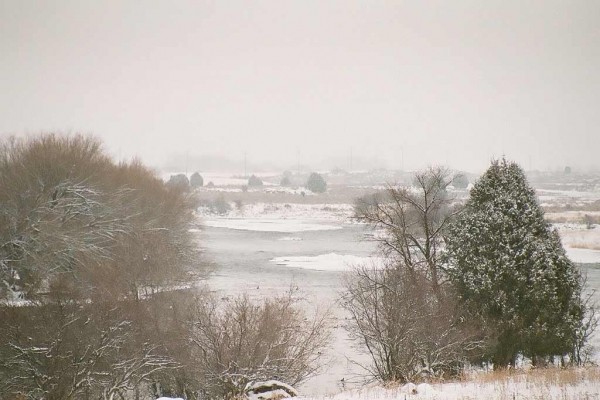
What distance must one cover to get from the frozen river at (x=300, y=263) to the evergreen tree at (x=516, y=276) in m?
4.92

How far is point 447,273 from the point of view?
17.2 meters

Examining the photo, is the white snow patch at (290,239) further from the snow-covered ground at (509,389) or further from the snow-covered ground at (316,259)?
the snow-covered ground at (509,389)

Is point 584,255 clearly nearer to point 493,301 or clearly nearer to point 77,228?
point 493,301

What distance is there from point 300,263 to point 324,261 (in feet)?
6.76

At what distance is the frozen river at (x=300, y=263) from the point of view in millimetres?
20766

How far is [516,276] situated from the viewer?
50.1 ft

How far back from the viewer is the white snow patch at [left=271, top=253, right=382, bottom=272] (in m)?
39.8

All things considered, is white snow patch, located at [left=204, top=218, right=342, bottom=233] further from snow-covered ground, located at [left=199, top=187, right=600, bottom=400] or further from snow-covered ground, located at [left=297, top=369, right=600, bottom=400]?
snow-covered ground, located at [left=297, top=369, right=600, bottom=400]

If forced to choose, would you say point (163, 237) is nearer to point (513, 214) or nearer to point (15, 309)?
point (15, 309)

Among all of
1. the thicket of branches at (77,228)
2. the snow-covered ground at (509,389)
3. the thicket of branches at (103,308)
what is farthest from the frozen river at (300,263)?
the snow-covered ground at (509,389)

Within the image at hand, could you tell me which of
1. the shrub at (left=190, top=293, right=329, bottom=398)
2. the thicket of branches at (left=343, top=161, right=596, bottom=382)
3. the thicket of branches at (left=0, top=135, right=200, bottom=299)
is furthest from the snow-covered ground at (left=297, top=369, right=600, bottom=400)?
the thicket of branches at (left=0, top=135, right=200, bottom=299)

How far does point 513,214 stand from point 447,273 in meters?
2.81

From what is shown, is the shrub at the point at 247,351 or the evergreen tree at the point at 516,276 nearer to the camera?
the evergreen tree at the point at 516,276

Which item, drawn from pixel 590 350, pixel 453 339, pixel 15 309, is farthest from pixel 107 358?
pixel 590 350
